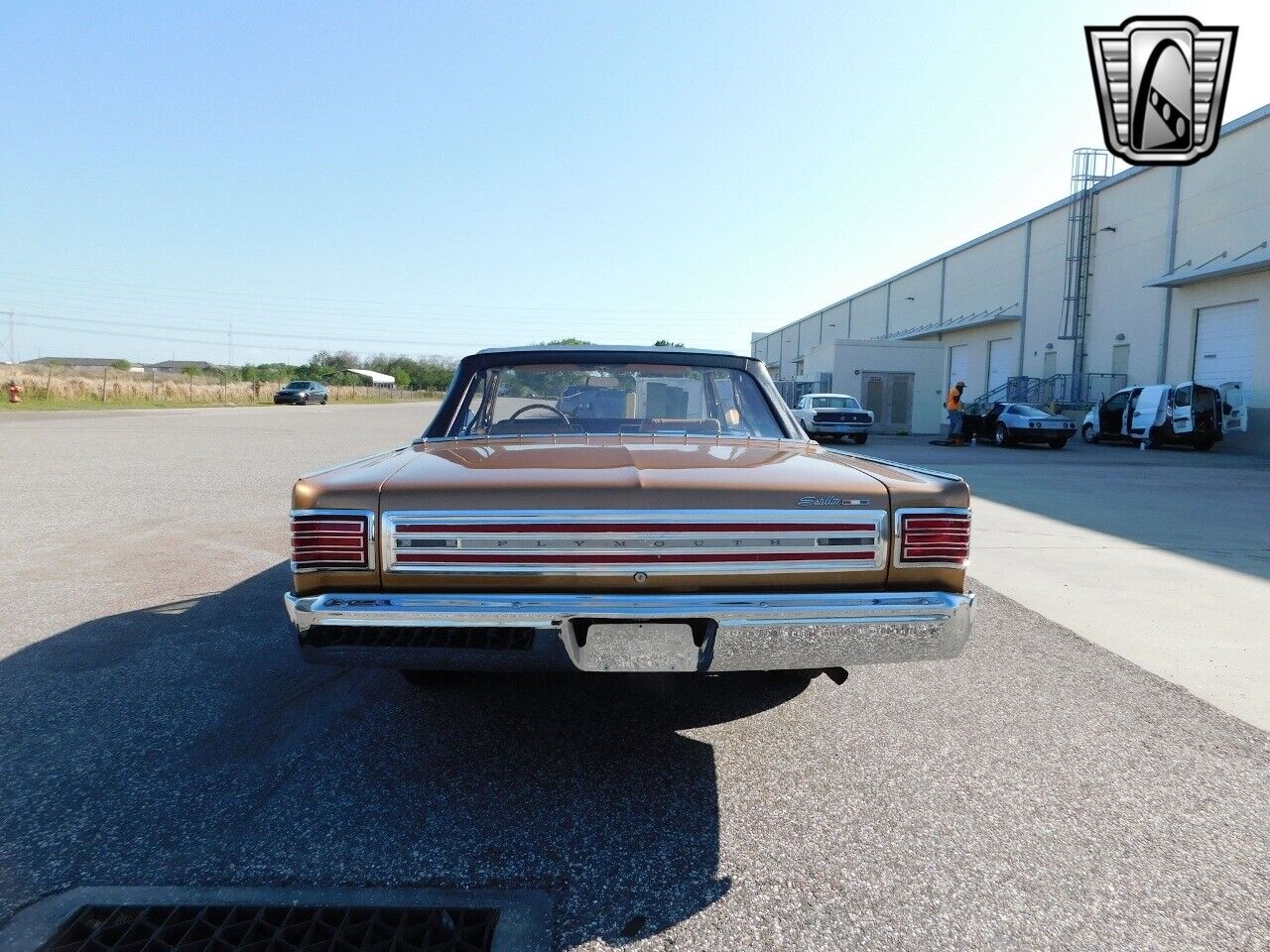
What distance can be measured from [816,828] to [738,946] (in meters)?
0.64

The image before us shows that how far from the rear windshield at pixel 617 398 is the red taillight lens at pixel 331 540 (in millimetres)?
1524

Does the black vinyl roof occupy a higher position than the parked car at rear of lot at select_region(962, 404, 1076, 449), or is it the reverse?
the black vinyl roof

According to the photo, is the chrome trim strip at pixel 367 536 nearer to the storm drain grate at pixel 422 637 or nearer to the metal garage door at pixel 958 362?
the storm drain grate at pixel 422 637

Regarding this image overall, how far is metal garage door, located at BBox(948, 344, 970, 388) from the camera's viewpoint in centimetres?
3725

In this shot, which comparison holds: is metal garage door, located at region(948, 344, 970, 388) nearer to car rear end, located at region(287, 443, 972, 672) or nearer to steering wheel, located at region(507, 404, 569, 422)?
steering wheel, located at region(507, 404, 569, 422)

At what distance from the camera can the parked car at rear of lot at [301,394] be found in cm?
4703

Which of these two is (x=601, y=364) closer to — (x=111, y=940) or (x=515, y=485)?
(x=515, y=485)

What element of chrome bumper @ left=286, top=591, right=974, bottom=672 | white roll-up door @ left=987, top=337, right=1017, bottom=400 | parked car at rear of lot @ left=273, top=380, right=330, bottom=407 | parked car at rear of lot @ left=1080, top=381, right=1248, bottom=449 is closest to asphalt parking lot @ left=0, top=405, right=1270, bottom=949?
chrome bumper @ left=286, top=591, right=974, bottom=672

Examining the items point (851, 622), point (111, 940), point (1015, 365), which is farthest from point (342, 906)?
point (1015, 365)

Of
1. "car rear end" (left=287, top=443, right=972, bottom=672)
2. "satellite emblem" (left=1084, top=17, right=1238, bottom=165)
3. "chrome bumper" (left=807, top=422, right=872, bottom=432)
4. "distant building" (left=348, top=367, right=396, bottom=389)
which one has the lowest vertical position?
"chrome bumper" (left=807, top=422, right=872, bottom=432)

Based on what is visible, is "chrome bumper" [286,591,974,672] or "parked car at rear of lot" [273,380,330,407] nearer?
"chrome bumper" [286,591,974,672]

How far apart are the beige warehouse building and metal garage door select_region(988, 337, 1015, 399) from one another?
6 cm

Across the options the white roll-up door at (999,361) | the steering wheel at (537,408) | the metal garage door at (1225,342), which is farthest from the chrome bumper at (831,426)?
the steering wheel at (537,408)

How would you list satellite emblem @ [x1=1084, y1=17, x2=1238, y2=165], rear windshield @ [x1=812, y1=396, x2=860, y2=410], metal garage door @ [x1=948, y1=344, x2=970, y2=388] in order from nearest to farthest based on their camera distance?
satellite emblem @ [x1=1084, y1=17, x2=1238, y2=165] → rear windshield @ [x1=812, y1=396, x2=860, y2=410] → metal garage door @ [x1=948, y1=344, x2=970, y2=388]
